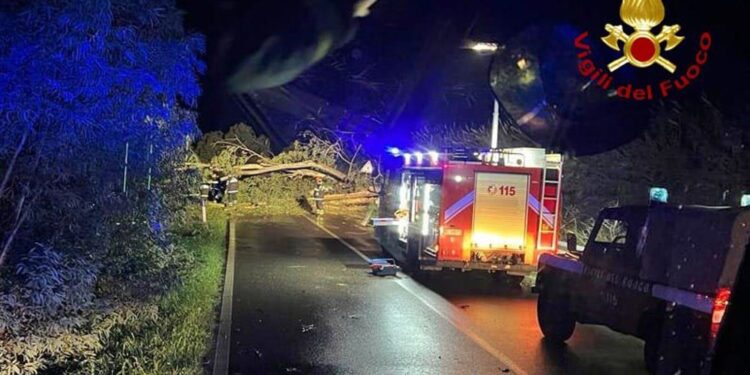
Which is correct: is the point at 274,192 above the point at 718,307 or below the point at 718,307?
above

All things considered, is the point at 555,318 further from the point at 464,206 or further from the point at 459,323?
the point at 464,206

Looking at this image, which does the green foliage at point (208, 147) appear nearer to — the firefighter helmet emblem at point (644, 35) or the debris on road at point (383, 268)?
the firefighter helmet emblem at point (644, 35)

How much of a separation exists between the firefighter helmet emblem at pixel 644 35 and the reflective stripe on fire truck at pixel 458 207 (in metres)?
6.00

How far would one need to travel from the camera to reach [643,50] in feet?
59.7

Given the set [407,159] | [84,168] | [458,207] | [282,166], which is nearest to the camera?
[84,168]

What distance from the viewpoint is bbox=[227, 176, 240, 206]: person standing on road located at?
1152 inches

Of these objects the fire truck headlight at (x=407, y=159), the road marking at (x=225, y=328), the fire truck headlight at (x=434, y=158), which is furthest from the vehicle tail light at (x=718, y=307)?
the fire truck headlight at (x=407, y=159)

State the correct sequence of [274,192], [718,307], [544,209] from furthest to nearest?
[274,192]
[544,209]
[718,307]

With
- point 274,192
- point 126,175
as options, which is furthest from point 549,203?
point 274,192

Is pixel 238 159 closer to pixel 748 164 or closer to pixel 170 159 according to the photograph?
pixel 748 164

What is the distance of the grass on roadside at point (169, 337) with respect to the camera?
6.93 m

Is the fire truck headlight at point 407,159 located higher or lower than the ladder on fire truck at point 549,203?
higher

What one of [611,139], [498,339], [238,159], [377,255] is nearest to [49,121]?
[498,339]

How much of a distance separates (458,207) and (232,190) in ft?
56.2
